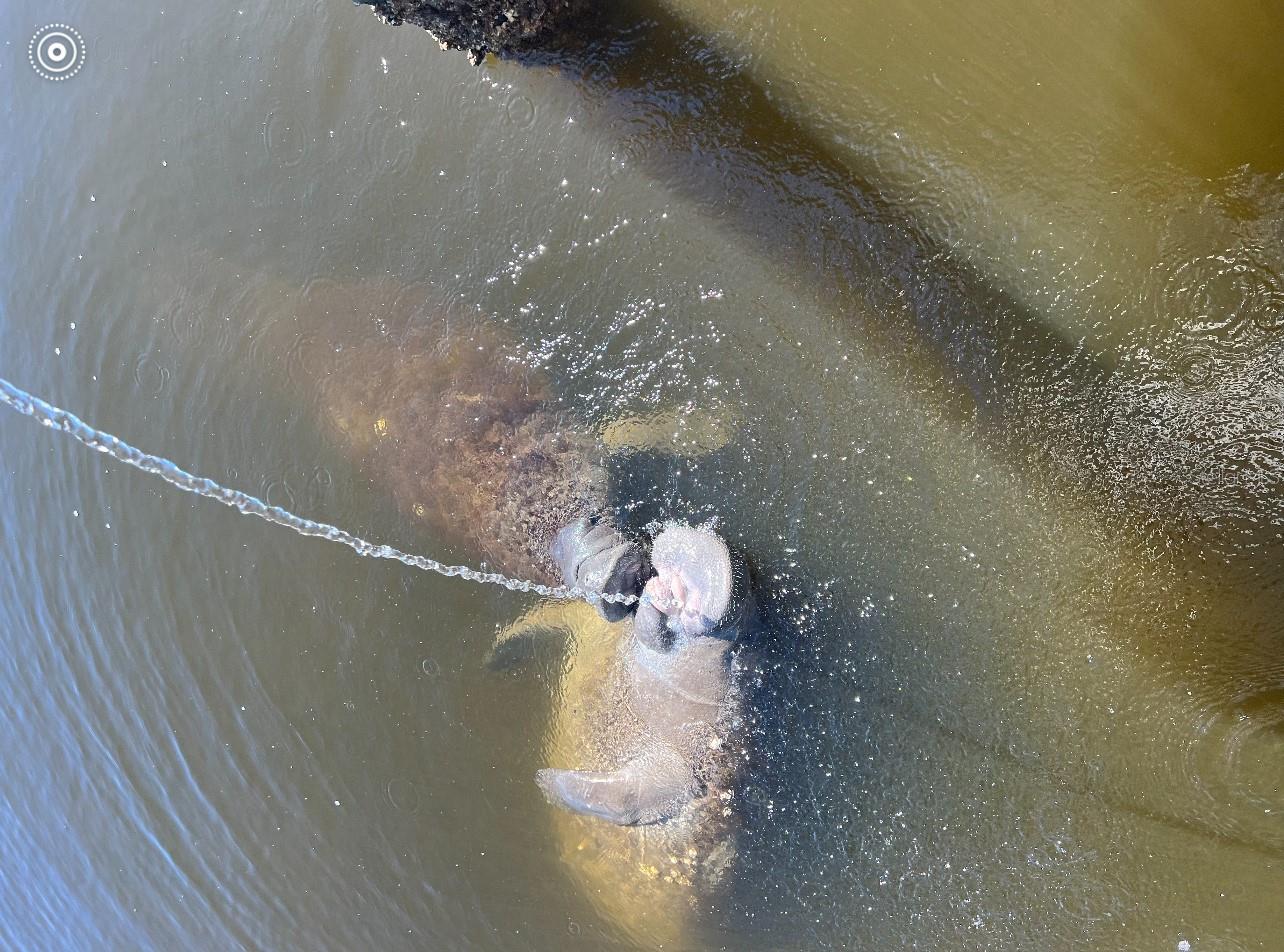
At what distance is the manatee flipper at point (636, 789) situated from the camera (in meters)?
4.38

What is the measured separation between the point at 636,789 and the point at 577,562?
1.36m

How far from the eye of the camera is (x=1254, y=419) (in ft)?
14.2

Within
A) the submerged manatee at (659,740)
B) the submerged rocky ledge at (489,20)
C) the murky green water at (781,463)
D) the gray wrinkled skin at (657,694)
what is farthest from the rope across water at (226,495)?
the submerged rocky ledge at (489,20)

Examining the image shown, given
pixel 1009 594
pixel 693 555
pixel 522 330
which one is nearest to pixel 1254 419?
pixel 1009 594

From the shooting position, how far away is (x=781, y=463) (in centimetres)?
469

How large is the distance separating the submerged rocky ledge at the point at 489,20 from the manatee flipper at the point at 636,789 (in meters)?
4.42

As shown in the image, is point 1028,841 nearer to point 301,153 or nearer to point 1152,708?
point 1152,708

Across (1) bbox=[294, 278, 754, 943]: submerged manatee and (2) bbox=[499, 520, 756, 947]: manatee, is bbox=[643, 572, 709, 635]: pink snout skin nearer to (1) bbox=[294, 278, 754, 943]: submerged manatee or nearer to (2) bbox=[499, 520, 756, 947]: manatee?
(2) bbox=[499, 520, 756, 947]: manatee

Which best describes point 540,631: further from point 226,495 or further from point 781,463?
point 226,495

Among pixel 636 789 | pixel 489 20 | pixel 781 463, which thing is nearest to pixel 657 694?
pixel 636 789

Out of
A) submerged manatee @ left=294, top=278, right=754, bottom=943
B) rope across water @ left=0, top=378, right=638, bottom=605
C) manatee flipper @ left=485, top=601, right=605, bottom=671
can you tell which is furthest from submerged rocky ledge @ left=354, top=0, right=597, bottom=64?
manatee flipper @ left=485, top=601, right=605, bottom=671

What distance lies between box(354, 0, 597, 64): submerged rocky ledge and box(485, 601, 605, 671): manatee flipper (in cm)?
349

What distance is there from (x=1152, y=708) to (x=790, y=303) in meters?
3.27

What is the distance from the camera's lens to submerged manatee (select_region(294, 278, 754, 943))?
4.45 meters
